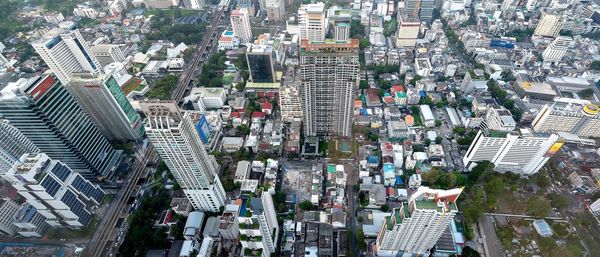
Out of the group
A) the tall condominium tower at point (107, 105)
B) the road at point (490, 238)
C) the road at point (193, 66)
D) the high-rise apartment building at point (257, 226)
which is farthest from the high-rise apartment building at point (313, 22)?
the road at point (490, 238)

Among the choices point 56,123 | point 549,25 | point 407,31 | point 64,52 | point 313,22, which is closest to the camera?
point 56,123

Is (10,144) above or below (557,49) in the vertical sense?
above

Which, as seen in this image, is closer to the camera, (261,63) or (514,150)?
(514,150)

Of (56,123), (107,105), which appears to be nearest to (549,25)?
(107,105)

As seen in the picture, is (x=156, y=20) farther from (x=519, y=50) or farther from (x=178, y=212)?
(x=519, y=50)

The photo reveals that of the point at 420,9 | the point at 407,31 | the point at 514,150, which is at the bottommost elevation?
the point at 514,150

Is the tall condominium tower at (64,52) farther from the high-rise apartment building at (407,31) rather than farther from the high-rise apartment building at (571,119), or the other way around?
the high-rise apartment building at (571,119)

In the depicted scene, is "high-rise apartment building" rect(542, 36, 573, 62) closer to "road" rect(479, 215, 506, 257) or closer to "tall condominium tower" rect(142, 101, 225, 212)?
"road" rect(479, 215, 506, 257)

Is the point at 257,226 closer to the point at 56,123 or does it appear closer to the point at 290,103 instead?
the point at 290,103
